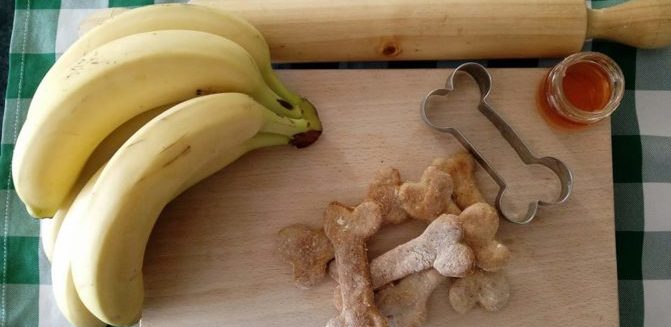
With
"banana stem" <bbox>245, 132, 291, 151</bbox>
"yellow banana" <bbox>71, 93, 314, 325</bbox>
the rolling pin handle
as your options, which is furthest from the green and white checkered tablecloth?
"yellow banana" <bbox>71, 93, 314, 325</bbox>

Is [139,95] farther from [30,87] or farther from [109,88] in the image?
[30,87]

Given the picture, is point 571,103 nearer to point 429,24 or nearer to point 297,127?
point 429,24

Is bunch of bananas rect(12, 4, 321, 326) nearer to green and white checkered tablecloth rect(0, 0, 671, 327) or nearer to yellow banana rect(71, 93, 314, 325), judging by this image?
yellow banana rect(71, 93, 314, 325)

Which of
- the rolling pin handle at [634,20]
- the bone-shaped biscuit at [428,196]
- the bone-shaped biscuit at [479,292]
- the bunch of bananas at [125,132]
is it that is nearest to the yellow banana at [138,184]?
the bunch of bananas at [125,132]

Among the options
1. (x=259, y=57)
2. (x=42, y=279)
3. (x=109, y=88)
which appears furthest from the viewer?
(x=42, y=279)

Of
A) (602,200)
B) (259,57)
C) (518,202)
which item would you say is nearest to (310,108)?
(259,57)

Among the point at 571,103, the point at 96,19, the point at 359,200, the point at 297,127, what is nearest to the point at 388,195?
the point at 359,200
